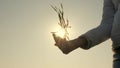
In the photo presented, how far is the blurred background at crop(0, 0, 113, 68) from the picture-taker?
7.04 feet

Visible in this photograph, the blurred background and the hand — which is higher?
the hand

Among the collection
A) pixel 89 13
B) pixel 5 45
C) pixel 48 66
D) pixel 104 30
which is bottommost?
pixel 48 66

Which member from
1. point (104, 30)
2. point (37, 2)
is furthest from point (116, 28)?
point (37, 2)

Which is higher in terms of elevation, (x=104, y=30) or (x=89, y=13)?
(x=104, y=30)

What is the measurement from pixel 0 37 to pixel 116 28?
1829 millimetres

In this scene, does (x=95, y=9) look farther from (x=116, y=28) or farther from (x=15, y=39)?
(x=116, y=28)

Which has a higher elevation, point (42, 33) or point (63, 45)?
point (63, 45)

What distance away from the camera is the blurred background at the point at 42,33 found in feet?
7.04

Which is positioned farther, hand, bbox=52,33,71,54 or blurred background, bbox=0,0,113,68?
blurred background, bbox=0,0,113,68

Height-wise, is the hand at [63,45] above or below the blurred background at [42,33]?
above

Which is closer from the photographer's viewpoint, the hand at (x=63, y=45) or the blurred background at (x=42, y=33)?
Answer: the hand at (x=63, y=45)

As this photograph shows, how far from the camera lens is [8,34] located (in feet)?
7.61

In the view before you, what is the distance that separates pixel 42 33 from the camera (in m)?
2.24

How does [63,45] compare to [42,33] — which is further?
[42,33]
